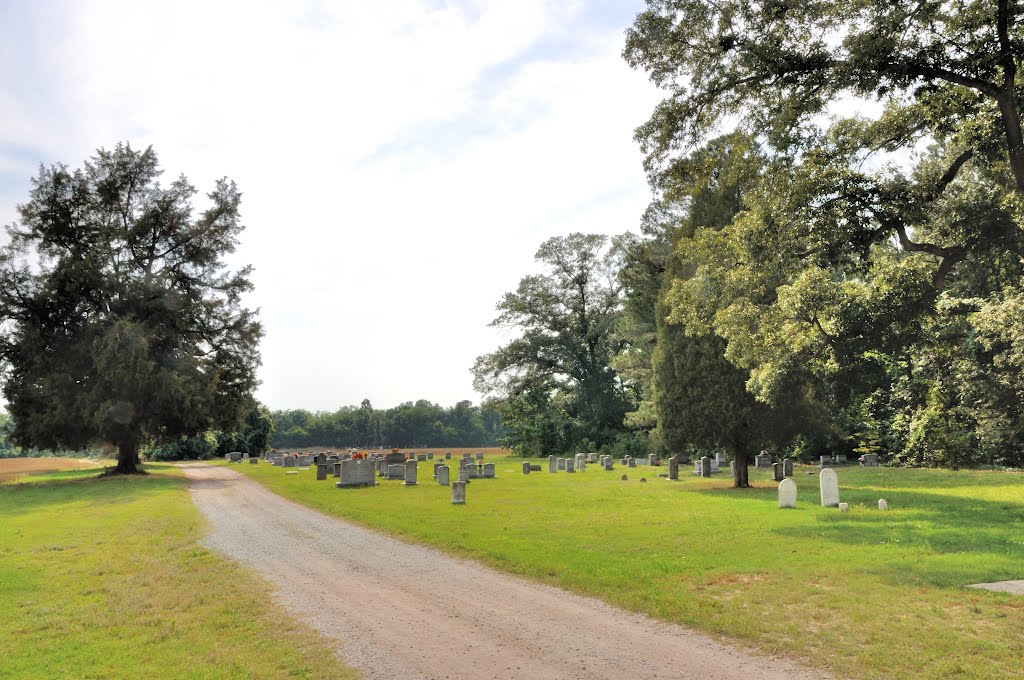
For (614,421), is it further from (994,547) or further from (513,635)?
(513,635)

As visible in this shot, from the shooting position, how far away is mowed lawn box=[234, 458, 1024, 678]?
660cm

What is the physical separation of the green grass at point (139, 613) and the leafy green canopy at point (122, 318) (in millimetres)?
19245

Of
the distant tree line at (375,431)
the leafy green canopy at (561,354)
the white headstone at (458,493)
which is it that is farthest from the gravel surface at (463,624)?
the distant tree line at (375,431)

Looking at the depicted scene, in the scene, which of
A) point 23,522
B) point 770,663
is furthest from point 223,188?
point 770,663

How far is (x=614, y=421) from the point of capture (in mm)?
50750

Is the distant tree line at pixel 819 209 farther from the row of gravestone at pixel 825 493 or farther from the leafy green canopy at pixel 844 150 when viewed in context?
the row of gravestone at pixel 825 493

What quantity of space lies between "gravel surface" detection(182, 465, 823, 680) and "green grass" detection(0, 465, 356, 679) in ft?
1.58

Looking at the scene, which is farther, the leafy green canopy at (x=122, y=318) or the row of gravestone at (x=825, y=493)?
the leafy green canopy at (x=122, y=318)

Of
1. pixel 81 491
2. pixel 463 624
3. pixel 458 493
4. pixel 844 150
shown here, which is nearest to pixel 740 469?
pixel 458 493

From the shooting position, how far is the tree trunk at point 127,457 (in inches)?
1411

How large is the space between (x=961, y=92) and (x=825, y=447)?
101ft

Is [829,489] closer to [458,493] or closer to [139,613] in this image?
[458,493]

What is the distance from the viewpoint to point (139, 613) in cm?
817

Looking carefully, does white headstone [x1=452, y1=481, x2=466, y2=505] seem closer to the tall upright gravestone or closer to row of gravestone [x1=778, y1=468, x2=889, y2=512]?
the tall upright gravestone
